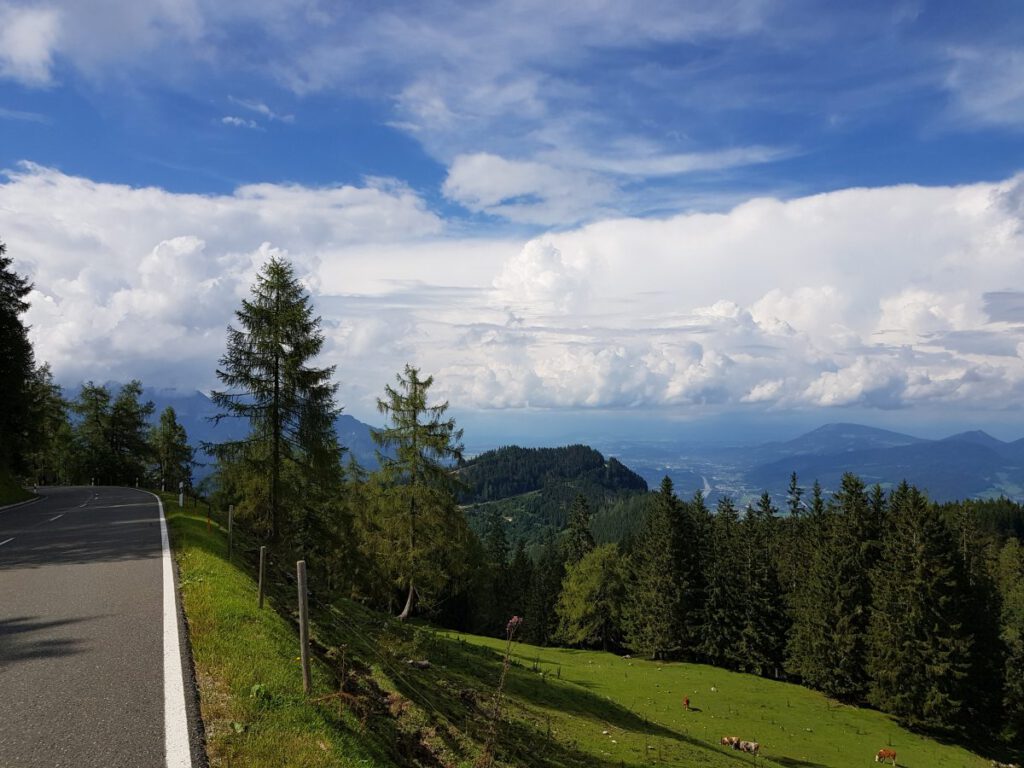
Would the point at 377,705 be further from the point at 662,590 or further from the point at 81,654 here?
the point at 662,590

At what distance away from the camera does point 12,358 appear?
125ft

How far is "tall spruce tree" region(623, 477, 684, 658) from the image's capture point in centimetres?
5834

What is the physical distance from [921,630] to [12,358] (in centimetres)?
6565

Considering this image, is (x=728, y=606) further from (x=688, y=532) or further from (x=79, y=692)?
(x=79, y=692)

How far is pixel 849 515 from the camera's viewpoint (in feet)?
166

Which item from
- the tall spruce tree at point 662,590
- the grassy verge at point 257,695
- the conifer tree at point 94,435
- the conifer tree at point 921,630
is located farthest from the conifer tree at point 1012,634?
the conifer tree at point 94,435

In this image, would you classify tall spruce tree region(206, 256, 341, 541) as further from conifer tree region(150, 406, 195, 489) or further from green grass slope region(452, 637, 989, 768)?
conifer tree region(150, 406, 195, 489)

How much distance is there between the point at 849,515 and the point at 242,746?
55727 millimetres

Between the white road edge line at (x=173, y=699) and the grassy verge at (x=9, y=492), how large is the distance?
96.6 feet

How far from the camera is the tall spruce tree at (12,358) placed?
37719 millimetres

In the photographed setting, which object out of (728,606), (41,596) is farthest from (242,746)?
(728,606)

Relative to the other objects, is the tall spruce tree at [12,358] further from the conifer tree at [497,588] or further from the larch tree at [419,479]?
the conifer tree at [497,588]

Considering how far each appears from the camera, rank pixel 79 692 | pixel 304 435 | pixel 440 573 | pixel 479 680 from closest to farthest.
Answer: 1. pixel 79 692
2. pixel 479 680
3. pixel 304 435
4. pixel 440 573

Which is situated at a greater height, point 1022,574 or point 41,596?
point 41,596
